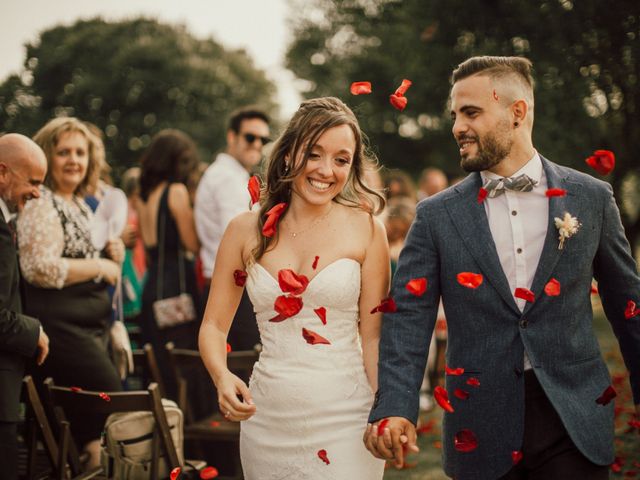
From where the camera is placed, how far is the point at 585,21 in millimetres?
6137

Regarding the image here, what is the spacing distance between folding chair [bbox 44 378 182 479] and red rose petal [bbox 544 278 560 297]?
1.96m

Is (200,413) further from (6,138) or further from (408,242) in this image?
(408,242)

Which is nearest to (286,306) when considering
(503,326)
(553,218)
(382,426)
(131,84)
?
(382,426)

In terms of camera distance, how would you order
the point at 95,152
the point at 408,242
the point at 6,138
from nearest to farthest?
the point at 408,242 < the point at 6,138 < the point at 95,152

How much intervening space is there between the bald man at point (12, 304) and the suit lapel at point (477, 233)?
2260mm

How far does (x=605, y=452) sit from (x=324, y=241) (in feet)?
4.79

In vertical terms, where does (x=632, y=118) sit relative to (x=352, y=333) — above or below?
above

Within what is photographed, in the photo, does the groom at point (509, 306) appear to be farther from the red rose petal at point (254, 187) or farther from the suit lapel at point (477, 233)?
the red rose petal at point (254, 187)

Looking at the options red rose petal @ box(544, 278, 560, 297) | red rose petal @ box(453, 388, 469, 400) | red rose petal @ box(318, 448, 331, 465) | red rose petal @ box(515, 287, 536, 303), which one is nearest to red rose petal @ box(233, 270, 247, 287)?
red rose petal @ box(318, 448, 331, 465)

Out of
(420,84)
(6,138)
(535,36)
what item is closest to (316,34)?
(420,84)

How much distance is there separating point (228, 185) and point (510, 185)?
3767 millimetres

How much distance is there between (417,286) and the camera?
10.1 feet

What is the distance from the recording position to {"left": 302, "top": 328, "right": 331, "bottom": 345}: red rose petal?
332 cm

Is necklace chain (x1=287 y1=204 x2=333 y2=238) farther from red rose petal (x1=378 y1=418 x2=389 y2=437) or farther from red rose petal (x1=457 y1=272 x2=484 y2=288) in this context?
red rose petal (x1=378 y1=418 x2=389 y2=437)
